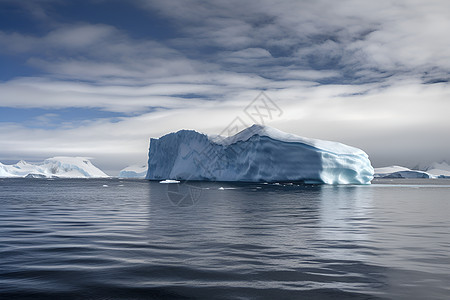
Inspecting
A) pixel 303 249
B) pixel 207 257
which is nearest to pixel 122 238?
pixel 207 257

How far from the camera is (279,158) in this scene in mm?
65125

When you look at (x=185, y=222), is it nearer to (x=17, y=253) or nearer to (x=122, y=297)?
(x=17, y=253)

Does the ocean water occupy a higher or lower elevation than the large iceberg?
lower

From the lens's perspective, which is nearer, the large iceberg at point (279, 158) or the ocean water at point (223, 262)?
the ocean water at point (223, 262)

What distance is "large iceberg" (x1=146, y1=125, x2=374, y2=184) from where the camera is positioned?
206 ft

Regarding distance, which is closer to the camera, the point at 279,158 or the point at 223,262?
the point at 223,262

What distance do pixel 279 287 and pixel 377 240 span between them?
6882 mm

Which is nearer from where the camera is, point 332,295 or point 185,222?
point 332,295

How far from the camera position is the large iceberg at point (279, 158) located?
62688 mm

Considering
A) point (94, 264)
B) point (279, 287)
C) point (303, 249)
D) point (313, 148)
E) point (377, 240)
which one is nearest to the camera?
point (279, 287)

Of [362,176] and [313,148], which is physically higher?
[313,148]

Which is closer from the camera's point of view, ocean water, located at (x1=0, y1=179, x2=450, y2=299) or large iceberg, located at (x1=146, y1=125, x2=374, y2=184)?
ocean water, located at (x1=0, y1=179, x2=450, y2=299)

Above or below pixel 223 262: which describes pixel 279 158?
above

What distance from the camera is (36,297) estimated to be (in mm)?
6098
